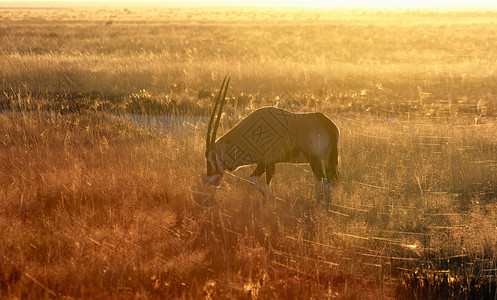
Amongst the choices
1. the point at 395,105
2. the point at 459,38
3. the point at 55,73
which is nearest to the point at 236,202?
the point at 395,105

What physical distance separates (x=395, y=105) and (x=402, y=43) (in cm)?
1881

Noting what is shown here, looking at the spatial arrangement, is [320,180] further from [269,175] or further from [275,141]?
[275,141]

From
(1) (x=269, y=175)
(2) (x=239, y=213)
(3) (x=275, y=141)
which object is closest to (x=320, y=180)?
(1) (x=269, y=175)

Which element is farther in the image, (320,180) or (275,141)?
(320,180)

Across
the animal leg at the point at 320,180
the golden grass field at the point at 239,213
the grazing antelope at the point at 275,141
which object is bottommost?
the golden grass field at the point at 239,213

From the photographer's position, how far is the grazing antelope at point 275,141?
5539mm

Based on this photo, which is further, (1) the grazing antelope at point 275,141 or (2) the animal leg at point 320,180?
(2) the animal leg at point 320,180

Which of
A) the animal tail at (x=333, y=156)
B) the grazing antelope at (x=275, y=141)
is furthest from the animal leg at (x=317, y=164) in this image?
the animal tail at (x=333, y=156)

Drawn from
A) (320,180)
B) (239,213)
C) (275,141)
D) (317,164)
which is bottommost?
(239,213)

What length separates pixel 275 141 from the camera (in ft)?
18.5

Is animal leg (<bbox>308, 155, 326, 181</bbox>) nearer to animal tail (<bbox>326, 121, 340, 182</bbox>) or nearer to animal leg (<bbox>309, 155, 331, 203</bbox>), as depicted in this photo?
animal leg (<bbox>309, 155, 331, 203</bbox>)

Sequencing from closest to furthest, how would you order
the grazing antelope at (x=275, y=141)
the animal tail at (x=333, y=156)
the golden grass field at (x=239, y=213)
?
the golden grass field at (x=239, y=213) < the grazing antelope at (x=275, y=141) < the animal tail at (x=333, y=156)

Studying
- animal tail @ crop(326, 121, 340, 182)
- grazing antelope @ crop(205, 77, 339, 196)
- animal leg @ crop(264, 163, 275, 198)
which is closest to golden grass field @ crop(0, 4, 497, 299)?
animal leg @ crop(264, 163, 275, 198)

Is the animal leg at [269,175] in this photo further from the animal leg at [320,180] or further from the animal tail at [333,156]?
the animal tail at [333,156]
